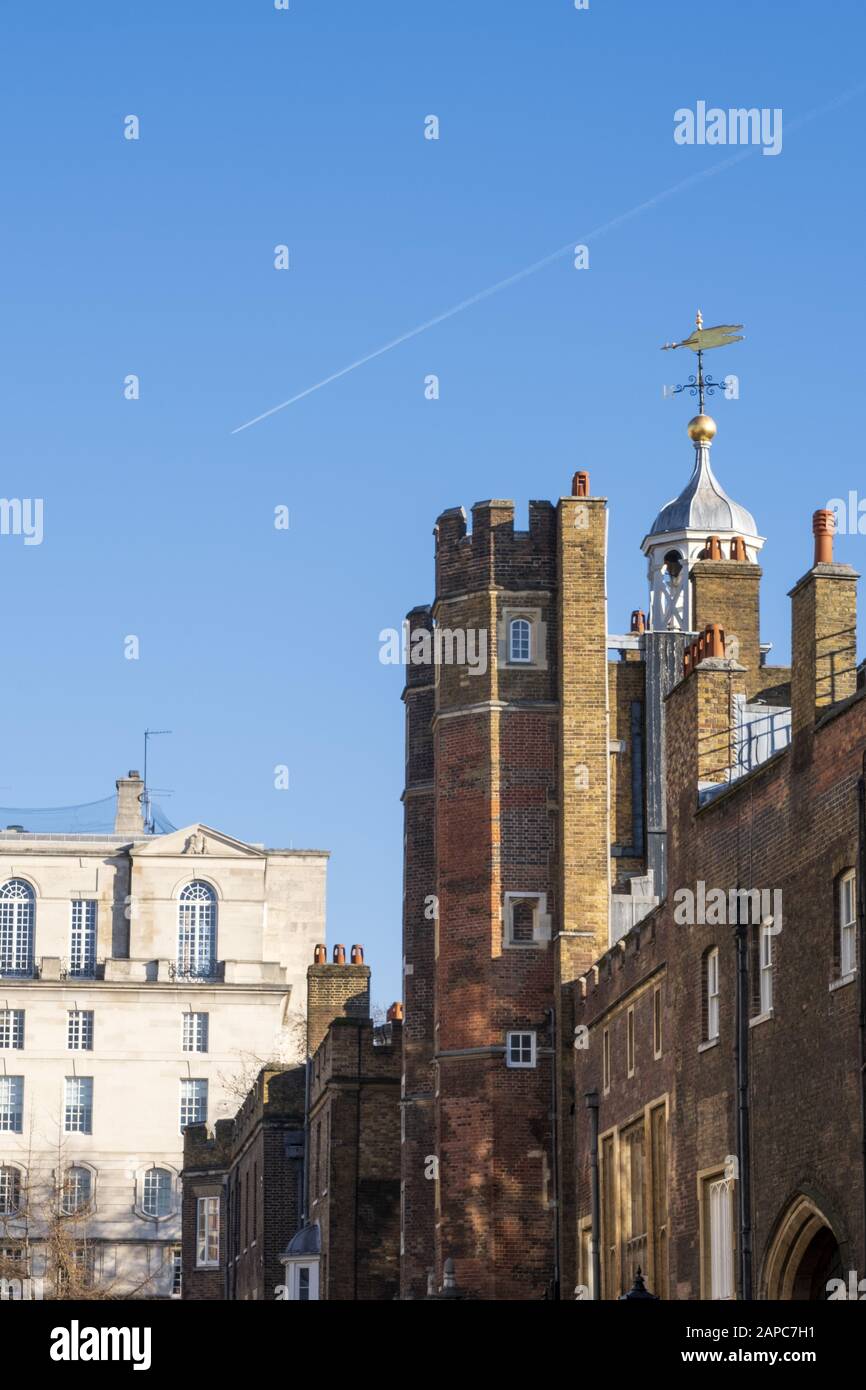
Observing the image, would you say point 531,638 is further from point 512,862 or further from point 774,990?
point 774,990

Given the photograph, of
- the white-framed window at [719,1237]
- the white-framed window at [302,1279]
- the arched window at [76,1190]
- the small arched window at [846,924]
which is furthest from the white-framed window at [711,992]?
the arched window at [76,1190]

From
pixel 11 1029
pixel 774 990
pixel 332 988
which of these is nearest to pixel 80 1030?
pixel 11 1029

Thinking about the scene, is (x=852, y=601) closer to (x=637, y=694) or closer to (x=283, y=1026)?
(x=637, y=694)

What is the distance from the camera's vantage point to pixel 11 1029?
109m

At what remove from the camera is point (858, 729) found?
107ft

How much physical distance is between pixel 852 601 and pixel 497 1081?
63.5ft

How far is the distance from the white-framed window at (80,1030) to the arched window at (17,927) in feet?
11.0

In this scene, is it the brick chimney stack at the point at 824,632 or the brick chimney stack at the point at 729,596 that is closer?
the brick chimney stack at the point at 824,632

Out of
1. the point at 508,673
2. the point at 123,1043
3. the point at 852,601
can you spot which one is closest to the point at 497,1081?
the point at 508,673

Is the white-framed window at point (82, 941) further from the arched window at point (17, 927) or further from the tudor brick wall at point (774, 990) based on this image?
the tudor brick wall at point (774, 990)

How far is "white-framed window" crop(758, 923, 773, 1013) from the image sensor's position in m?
35.7

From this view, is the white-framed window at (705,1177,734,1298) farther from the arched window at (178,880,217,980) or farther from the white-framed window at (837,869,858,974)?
the arched window at (178,880,217,980)

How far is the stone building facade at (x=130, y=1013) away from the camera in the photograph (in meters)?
105

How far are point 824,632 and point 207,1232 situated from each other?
53.6 meters
